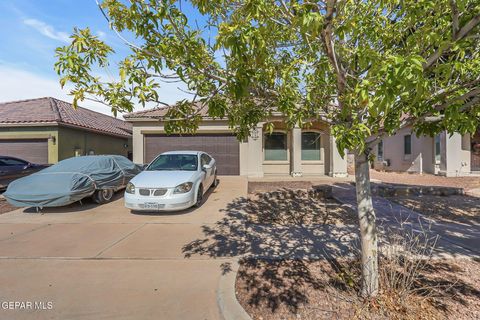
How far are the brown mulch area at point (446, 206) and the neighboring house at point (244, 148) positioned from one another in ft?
16.0

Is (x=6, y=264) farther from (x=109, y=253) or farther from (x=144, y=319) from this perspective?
(x=144, y=319)

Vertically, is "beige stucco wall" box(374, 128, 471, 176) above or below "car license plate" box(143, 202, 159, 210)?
above

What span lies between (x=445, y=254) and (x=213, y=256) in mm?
3748

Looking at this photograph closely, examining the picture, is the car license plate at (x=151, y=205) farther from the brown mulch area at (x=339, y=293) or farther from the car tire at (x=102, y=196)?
the brown mulch area at (x=339, y=293)

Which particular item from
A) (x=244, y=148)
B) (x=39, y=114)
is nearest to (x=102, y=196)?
(x=244, y=148)

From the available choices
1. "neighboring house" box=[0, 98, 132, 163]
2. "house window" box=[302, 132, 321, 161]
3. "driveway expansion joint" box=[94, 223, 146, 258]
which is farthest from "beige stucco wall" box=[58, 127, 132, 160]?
"house window" box=[302, 132, 321, 161]

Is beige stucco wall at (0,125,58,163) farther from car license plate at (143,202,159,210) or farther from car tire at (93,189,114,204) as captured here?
car license plate at (143,202,159,210)

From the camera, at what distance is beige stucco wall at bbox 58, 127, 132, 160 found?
42.3 ft

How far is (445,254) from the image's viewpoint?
3.88 metres

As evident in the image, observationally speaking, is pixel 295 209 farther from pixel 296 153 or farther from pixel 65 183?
pixel 65 183

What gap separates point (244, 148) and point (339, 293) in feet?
33.4

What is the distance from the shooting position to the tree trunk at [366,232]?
272cm

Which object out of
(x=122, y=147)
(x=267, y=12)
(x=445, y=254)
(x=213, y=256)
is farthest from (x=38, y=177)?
(x=122, y=147)

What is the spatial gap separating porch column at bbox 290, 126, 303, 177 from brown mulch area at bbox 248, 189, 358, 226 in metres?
4.03
